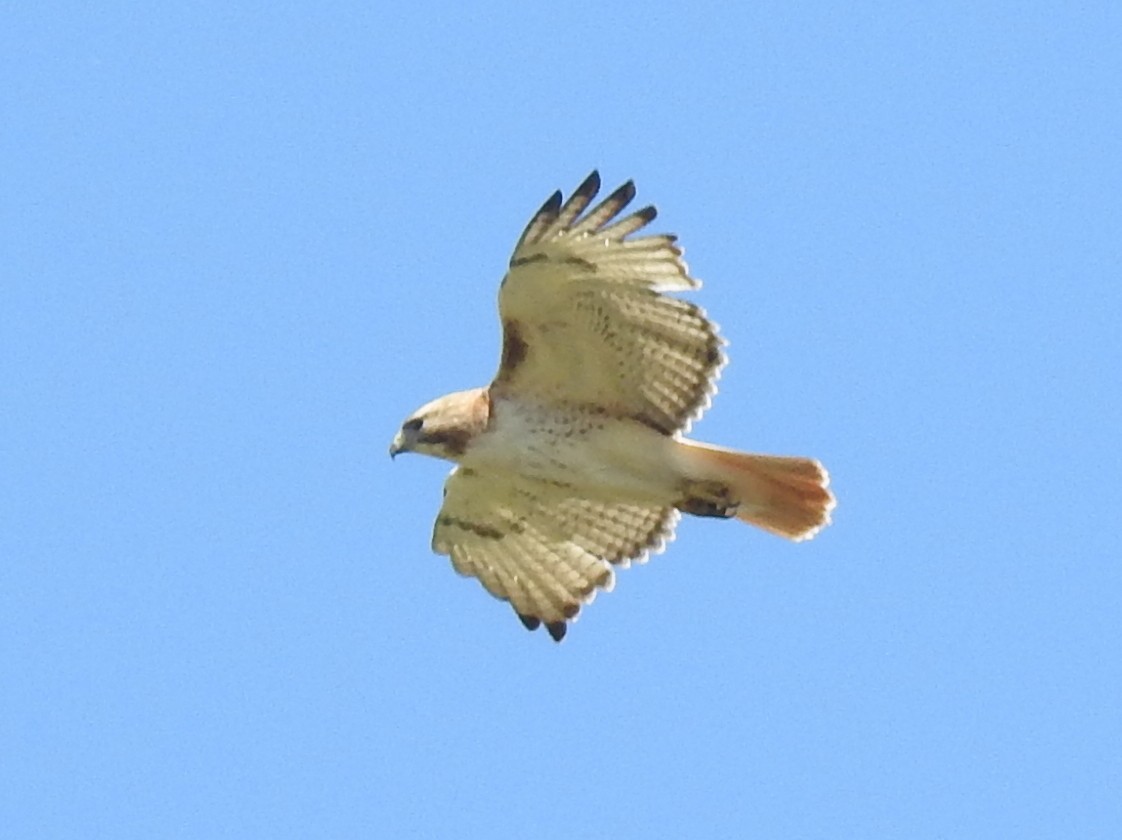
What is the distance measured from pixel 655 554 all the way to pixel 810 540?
0.94m

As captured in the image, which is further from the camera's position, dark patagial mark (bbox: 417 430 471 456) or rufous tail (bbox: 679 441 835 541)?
rufous tail (bbox: 679 441 835 541)

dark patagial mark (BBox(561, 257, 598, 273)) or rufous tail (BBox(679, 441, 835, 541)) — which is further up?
dark patagial mark (BBox(561, 257, 598, 273))

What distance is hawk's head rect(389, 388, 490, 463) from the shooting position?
10.5 meters

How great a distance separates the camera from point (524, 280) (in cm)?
1012

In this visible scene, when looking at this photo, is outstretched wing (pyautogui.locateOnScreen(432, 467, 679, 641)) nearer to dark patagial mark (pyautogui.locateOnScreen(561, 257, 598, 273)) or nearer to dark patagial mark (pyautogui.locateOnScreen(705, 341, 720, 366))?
dark patagial mark (pyautogui.locateOnScreen(705, 341, 720, 366))

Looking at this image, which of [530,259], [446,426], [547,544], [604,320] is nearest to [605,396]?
[604,320]

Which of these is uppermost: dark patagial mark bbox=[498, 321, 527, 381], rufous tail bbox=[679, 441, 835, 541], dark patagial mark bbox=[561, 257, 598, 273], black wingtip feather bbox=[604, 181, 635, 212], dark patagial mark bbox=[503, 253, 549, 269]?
black wingtip feather bbox=[604, 181, 635, 212]

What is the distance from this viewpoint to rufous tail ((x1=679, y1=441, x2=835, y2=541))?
417 inches

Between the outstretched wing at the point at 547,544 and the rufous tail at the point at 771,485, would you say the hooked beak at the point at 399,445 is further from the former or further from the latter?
the rufous tail at the point at 771,485

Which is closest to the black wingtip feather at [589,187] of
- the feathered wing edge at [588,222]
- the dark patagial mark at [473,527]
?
the feathered wing edge at [588,222]

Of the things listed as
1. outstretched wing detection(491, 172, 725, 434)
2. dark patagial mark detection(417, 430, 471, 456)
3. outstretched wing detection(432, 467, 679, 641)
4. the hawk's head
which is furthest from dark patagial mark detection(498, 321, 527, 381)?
outstretched wing detection(432, 467, 679, 641)

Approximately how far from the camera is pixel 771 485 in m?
10.7

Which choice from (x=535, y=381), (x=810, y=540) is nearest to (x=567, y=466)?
(x=535, y=381)

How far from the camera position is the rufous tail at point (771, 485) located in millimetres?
10602
